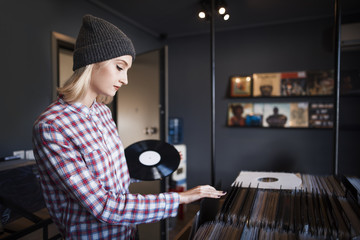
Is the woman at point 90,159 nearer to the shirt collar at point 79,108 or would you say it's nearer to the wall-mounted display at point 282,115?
the shirt collar at point 79,108

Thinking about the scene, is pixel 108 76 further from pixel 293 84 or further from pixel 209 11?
pixel 293 84

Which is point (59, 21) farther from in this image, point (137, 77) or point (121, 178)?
point (121, 178)

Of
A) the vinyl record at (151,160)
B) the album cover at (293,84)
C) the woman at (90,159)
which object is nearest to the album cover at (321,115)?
the album cover at (293,84)

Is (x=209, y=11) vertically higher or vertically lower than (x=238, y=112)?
higher

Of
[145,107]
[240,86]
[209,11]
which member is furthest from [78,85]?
[240,86]

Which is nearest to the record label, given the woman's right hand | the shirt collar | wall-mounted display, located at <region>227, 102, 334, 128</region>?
the shirt collar

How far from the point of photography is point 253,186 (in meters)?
0.80

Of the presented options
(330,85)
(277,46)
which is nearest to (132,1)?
(277,46)

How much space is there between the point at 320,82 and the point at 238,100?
112cm

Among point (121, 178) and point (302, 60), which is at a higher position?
point (302, 60)

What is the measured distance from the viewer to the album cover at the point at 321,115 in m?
3.43

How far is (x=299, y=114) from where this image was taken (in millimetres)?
3574

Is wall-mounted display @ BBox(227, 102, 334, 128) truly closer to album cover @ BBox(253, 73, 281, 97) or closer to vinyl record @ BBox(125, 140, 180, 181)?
album cover @ BBox(253, 73, 281, 97)

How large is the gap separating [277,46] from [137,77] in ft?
6.72
